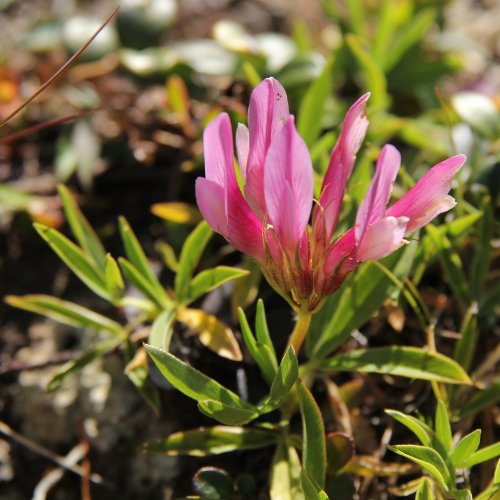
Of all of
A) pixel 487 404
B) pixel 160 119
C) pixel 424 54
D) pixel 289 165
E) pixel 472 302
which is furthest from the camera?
pixel 424 54

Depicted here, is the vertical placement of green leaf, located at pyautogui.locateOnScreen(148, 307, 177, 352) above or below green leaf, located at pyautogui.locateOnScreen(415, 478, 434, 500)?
above

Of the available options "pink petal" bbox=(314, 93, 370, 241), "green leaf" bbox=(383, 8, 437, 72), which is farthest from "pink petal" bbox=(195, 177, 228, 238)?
"green leaf" bbox=(383, 8, 437, 72)

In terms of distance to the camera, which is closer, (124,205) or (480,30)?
(124,205)

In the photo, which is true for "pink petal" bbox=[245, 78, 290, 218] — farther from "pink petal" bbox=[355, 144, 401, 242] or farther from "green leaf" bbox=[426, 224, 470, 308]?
"green leaf" bbox=[426, 224, 470, 308]

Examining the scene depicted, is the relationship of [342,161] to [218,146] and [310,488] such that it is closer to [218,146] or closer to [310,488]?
[218,146]

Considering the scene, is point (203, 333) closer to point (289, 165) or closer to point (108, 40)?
point (289, 165)

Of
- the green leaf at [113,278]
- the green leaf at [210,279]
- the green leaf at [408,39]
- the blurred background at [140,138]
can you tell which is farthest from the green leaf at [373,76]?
the green leaf at [113,278]

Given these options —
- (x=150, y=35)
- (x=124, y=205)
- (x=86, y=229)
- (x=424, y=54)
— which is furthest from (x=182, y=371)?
(x=424, y=54)
